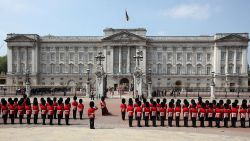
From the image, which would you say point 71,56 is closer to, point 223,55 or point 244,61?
point 223,55

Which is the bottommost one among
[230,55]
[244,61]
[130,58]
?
[244,61]

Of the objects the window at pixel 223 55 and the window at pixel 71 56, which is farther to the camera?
the window at pixel 71 56

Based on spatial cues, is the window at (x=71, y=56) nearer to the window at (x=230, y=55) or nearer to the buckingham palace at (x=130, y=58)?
the buckingham palace at (x=130, y=58)

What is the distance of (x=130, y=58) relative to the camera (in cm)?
8031

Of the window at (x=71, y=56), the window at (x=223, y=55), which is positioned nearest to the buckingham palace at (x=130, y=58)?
the window at (x=223, y=55)

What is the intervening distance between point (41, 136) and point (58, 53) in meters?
69.4

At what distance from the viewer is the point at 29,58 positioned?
269ft

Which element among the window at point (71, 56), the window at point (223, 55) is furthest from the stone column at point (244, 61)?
the window at point (71, 56)

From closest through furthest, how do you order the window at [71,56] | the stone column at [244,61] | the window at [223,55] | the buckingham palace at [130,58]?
the stone column at [244,61] < the buckingham palace at [130,58] < the window at [223,55] < the window at [71,56]

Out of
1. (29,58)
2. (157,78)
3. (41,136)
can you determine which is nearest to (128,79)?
(157,78)

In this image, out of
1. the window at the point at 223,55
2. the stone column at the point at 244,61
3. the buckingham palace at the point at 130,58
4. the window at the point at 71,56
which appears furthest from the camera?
the window at the point at 71,56

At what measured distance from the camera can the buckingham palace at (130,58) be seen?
7894 cm

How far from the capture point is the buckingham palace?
7894 cm

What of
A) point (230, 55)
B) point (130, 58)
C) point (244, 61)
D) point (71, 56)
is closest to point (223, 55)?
point (230, 55)
